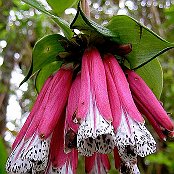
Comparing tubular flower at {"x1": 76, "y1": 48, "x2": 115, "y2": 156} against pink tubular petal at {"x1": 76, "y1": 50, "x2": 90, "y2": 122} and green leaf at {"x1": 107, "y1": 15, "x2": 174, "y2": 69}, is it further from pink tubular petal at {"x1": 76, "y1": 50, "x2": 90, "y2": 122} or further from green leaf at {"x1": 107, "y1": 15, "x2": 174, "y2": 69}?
green leaf at {"x1": 107, "y1": 15, "x2": 174, "y2": 69}

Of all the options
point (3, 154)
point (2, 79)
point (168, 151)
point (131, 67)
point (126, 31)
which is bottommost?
point (168, 151)

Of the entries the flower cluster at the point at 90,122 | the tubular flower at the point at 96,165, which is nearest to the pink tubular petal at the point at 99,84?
the flower cluster at the point at 90,122

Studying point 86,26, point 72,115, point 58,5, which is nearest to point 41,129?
point 72,115

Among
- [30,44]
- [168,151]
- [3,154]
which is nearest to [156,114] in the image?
[3,154]

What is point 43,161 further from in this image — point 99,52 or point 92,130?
point 99,52

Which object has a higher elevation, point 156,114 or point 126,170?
point 156,114

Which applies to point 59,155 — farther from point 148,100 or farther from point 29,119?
point 148,100

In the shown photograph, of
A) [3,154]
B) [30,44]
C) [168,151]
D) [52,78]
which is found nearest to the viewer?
[52,78]

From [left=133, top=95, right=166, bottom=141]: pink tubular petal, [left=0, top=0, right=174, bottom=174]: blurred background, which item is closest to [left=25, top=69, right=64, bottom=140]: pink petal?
[left=133, top=95, right=166, bottom=141]: pink tubular petal
